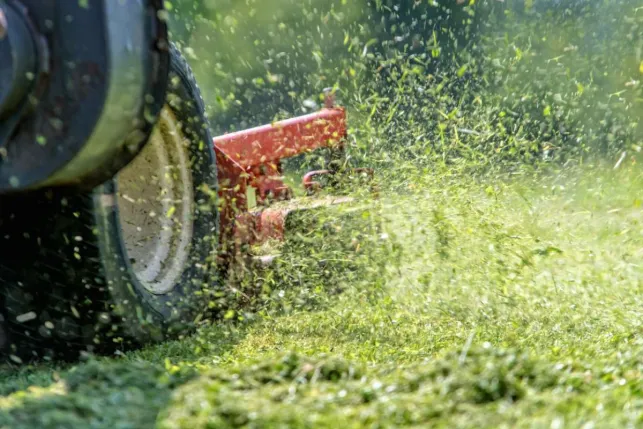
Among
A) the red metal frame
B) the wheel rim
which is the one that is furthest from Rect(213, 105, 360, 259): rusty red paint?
the wheel rim

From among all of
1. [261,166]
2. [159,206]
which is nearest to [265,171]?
[261,166]

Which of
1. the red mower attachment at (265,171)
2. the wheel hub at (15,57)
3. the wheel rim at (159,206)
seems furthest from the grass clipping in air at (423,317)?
the wheel hub at (15,57)

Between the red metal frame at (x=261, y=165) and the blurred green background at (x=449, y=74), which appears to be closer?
Answer: the red metal frame at (x=261, y=165)

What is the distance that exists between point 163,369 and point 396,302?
6.10 feet

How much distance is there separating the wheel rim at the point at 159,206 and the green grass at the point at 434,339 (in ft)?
1.09

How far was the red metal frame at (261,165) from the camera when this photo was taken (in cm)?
424

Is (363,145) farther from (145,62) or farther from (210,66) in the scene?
(210,66)

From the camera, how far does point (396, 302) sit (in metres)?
4.38

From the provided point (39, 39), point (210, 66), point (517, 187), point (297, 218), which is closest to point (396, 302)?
point (297, 218)

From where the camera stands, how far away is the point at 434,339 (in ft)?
11.8

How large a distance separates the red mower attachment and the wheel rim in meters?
0.33

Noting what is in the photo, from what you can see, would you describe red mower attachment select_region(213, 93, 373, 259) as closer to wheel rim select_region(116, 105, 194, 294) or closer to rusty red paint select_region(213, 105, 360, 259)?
rusty red paint select_region(213, 105, 360, 259)

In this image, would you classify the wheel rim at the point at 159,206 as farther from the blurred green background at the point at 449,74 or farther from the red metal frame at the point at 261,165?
the blurred green background at the point at 449,74

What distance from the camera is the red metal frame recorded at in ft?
13.9
